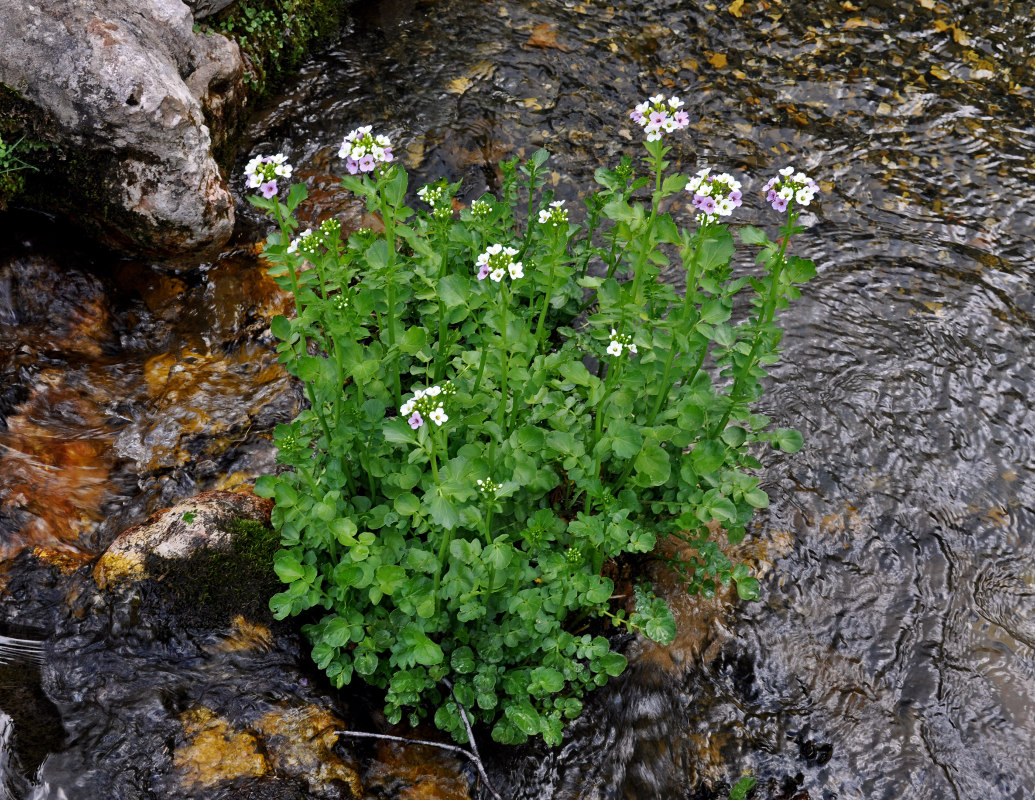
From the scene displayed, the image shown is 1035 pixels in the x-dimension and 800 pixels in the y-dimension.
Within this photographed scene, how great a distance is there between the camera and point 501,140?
5547 millimetres

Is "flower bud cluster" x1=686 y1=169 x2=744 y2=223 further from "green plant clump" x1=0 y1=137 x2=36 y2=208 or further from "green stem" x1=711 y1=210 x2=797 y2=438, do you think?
"green plant clump" x1=0 y1=137 x2=36 y2=208

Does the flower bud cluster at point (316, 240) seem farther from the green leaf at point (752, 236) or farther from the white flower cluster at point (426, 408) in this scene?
the green leaf at point (752, 236)

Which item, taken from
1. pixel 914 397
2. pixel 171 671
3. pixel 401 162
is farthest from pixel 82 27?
pixel 914 397

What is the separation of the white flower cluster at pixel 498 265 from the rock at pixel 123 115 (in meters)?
2.75

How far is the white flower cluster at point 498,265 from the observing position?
7.94ft

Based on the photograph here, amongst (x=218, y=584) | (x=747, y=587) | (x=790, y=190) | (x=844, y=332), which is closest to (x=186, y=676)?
(x=218, y=584)

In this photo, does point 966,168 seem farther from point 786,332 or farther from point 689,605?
point 689,605

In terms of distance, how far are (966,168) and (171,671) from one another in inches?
229

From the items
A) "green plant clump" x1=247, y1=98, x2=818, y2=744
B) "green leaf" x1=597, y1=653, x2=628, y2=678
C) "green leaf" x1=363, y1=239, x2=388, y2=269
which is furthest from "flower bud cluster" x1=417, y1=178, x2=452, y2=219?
"green leaf" x1=597, y1=653, x2=628, y2=678

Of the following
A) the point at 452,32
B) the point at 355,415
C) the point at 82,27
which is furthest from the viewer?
the point at 452,32

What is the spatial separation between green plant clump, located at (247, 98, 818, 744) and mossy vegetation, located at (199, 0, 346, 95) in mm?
3365

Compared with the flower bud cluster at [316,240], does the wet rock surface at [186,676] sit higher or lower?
lower

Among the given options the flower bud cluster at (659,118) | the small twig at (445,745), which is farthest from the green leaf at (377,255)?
the small twig at (445,745)

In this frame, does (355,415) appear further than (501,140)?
No
